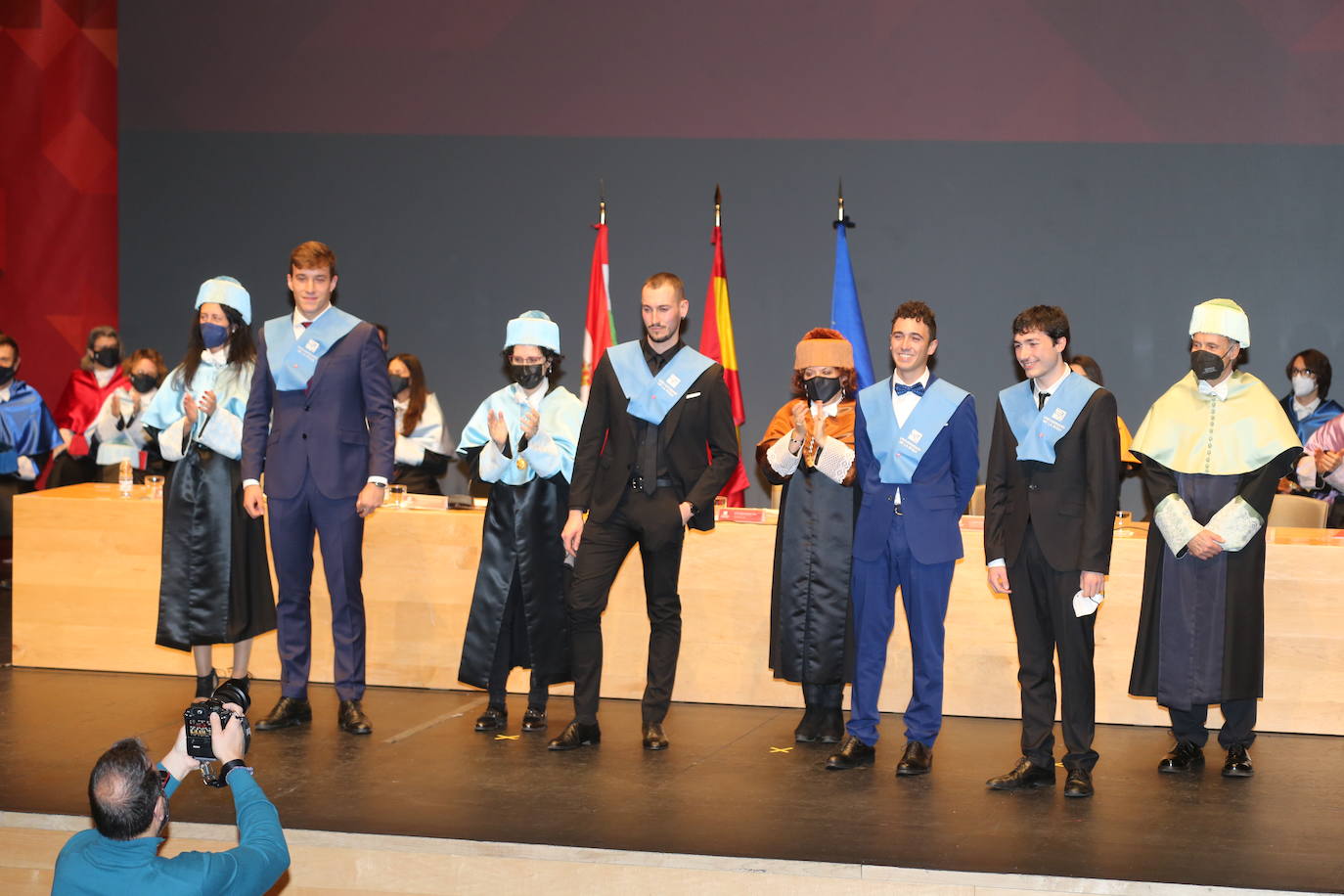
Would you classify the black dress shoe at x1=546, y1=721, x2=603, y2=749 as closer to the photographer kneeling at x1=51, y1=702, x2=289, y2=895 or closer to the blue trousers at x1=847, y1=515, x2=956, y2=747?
the blue trousers at x1=847, y1=515, x2=956, y2=747

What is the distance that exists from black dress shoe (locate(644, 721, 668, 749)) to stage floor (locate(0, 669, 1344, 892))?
1.5 inches

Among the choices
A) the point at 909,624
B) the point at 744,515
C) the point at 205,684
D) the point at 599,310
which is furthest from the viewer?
the point at 599,310

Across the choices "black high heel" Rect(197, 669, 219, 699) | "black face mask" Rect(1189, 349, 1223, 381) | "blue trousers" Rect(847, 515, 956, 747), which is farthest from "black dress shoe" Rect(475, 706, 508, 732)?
"black face mask" Rect(1189, 349, 1223, 381)

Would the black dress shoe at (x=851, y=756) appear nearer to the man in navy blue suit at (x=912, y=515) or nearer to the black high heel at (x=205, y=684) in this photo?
the man in navy blue suit at (x=912, y=515)

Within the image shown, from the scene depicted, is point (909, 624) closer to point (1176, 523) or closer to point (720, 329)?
point (1176, 523)

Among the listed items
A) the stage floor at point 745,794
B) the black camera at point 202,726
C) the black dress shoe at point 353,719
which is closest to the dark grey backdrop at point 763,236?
the stage floor at point 745,794

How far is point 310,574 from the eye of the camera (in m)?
4.99

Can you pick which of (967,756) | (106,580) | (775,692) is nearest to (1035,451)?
(967,756)

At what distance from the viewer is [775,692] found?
215 inches

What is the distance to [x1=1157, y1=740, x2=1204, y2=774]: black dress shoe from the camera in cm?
454

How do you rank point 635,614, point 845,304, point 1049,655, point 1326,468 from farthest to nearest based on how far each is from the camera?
point 845,304 → point 1326,468 → point 635,614 → point 1049,655

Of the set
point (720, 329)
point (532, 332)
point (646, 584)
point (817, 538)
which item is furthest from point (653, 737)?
point (720, 329)

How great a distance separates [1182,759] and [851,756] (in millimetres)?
1050

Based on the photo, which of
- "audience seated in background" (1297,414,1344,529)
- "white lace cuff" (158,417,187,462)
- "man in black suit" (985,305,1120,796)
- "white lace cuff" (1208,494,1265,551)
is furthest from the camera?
"audience seated in background" (1297,414,1344,529)
